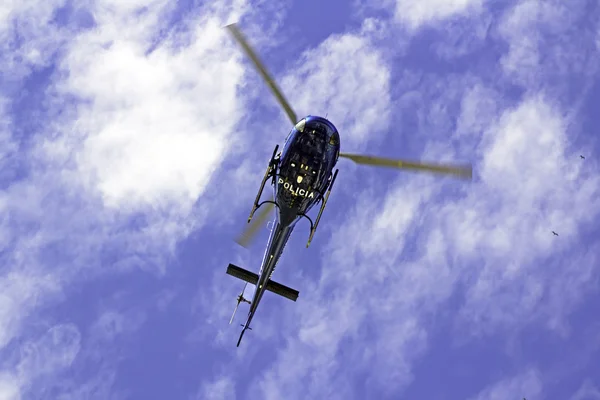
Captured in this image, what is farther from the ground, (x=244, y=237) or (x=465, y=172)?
(x=465, y=172)

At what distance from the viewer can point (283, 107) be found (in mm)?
44188

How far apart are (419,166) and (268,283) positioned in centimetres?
1573

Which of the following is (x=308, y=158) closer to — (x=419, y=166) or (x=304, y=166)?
(x=304, y=166)

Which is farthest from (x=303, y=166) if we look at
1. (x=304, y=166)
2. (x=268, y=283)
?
(x=268, y=283)

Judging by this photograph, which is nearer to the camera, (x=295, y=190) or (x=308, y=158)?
(x=308, y=158)

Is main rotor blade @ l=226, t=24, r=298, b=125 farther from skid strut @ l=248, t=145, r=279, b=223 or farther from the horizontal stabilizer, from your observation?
the horizontal stabilizer

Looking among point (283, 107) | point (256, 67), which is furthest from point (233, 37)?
point (283, 107)

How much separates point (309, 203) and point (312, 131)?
5.25 metres

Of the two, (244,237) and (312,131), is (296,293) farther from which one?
(312,131)

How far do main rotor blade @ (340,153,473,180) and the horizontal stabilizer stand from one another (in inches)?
501

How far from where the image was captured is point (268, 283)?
169 feet

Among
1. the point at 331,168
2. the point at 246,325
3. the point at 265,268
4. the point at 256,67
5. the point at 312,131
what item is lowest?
the point at 246,325

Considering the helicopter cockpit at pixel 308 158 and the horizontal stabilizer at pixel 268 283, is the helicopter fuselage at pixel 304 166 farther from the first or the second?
the horizontal stabilizer at pixel 268 283

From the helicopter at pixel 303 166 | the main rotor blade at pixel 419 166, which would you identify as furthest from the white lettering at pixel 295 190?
the main rotor blade at pixel 419 166
